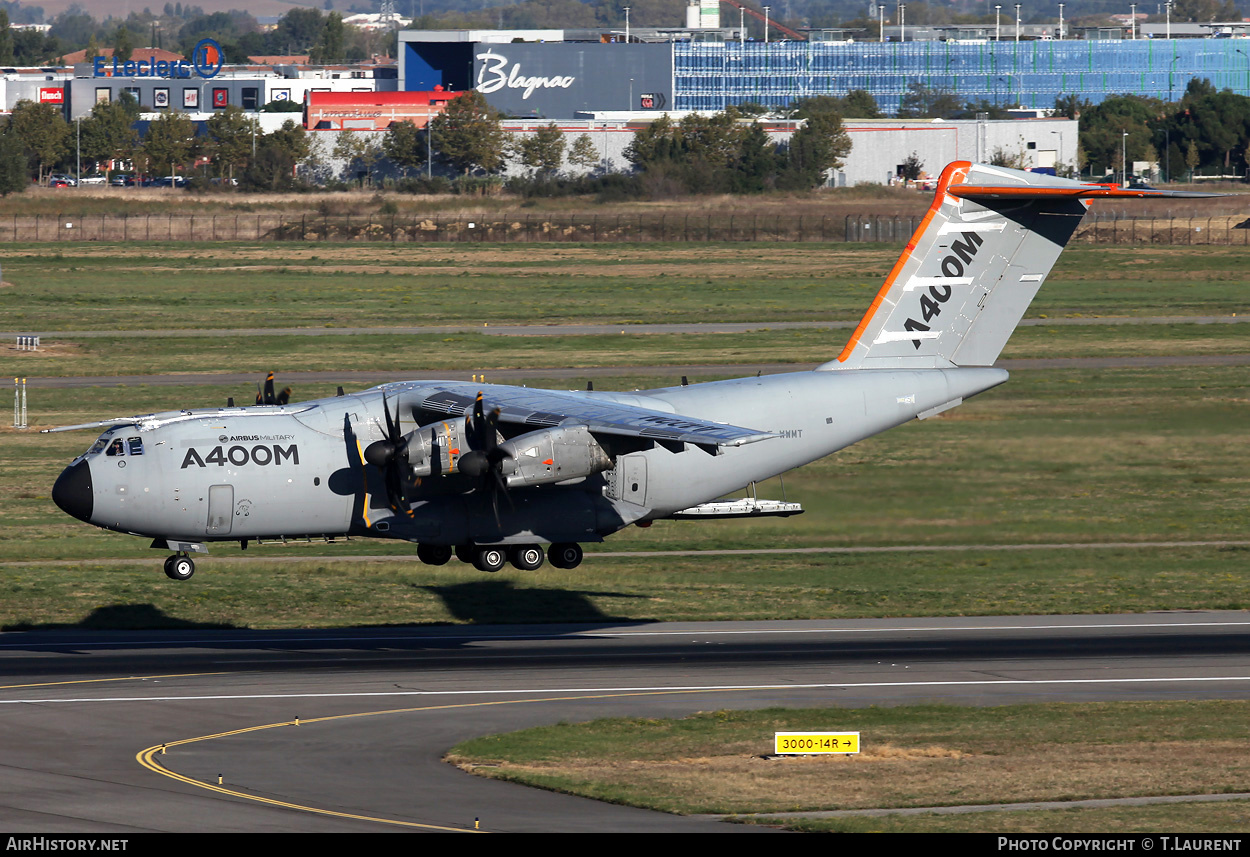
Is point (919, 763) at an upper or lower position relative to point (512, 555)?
lower

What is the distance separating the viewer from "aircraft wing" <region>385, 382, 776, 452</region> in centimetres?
2836

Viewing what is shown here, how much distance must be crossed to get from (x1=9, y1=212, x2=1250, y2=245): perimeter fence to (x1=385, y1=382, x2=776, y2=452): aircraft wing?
104470 mm

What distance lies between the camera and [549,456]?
3019 cm

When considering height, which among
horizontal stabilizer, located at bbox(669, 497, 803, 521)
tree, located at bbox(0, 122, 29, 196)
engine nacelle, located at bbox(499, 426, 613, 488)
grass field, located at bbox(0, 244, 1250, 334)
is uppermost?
tree, located at bbox(0, 122, 29, 196)

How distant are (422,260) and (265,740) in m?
97.4

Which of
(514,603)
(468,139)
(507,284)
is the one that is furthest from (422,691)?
(468,139)

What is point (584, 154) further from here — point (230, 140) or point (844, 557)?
point (844, 557)

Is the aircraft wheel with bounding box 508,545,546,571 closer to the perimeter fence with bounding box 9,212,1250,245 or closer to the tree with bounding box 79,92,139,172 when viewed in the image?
the perimeter fence with bounding box 9,212,1250,245

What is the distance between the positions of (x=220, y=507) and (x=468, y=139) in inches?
6065

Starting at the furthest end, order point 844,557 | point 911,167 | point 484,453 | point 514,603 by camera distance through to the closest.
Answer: point 911,167 → point 844,557 → point 514,603 → point 484,453

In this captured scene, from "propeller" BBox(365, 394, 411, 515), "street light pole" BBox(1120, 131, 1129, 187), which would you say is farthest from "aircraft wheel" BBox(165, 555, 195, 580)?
"street light pole" BBox(1120, 131, 1129, 187)
